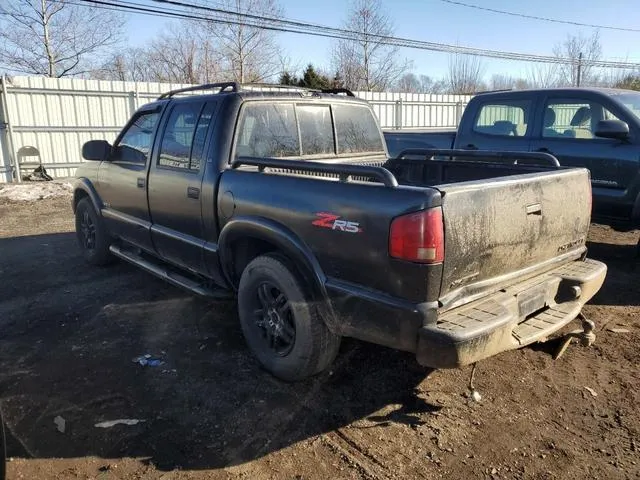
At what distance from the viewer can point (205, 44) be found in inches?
1239

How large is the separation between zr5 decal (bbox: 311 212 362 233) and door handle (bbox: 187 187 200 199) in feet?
4.47

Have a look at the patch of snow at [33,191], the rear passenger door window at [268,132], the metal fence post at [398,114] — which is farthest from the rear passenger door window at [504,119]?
the metal fence post at [398,114]

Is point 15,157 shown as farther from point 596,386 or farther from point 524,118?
point 596,386

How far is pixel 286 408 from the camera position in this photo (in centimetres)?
318

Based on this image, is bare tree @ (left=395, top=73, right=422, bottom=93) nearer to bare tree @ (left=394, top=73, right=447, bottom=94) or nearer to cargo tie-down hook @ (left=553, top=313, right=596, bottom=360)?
bare tree @ (left=394, top=73, right=447, bottom=94)

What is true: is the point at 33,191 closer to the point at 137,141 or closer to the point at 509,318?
the point at 137,141

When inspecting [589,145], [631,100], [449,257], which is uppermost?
[631,100]

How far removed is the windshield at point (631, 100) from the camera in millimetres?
5969

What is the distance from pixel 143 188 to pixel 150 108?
32.5 inches

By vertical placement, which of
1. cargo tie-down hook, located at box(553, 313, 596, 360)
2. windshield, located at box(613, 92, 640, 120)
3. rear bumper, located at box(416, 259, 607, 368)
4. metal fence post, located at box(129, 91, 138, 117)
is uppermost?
metal fence post, located at box(129, 91, 138, 117)

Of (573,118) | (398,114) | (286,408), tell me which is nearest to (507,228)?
(286,408)

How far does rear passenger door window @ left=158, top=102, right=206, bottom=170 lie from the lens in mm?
4227

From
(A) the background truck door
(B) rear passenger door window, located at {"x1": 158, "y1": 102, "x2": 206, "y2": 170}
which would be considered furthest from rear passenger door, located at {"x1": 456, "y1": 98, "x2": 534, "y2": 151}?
(B) rear passenger door window, located at {"x1": 158, "y1": 102, "x2": 206, "y2": 170}

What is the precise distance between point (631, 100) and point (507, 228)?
4516 mm
